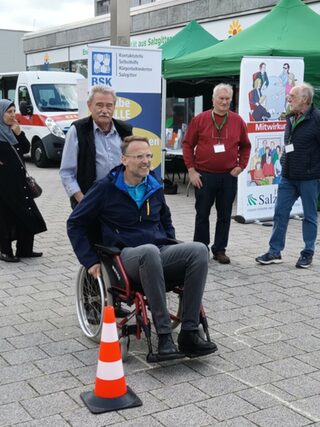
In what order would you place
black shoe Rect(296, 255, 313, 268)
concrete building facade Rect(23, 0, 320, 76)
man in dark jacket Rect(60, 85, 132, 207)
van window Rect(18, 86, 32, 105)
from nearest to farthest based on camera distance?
man in dark jacket Rect(60, 85, 132, 207), black shoe Rect(296, 255, 313, 268), van window Rect(18, 86, 32, 105), concrete building facade Rect(23, 0, 320, 76)

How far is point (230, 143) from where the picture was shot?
647cm

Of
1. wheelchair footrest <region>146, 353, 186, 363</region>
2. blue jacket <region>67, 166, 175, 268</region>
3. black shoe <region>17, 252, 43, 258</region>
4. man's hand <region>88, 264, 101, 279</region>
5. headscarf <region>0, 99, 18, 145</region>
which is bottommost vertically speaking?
black shoe <region>17, 252, 43, 258</region>

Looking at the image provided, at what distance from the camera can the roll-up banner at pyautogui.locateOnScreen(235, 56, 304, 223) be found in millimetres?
8531

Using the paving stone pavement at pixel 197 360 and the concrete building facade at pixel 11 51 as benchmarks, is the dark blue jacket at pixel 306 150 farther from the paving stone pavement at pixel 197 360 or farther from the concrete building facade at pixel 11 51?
the concrete building facade at pixel 11 51

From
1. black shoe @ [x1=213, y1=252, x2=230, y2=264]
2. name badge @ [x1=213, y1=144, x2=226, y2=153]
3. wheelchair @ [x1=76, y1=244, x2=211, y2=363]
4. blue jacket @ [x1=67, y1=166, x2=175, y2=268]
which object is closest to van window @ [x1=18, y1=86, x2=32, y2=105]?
name badge @ [x1=213, y1=144, x2=226, y2=153]

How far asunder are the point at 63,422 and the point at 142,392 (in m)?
0.54

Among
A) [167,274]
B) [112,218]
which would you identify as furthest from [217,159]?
[167,274]

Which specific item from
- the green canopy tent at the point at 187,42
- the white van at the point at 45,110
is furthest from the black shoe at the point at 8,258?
the white van at the point at 45,110

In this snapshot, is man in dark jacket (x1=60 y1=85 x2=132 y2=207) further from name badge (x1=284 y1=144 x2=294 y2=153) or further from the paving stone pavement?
name badge (x1=284 y1=144 x2=294 y2=153)

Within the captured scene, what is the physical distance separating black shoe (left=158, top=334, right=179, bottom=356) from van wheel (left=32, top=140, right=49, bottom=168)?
1270 centimetres

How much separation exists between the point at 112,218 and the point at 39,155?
12.5 metres

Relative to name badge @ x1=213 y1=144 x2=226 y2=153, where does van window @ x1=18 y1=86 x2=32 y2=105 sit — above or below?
above

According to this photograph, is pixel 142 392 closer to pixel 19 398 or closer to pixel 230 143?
pixel 19 398

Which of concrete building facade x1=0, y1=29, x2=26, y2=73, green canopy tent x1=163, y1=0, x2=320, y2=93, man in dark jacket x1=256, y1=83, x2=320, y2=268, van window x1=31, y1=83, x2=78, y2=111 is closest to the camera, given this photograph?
man in dark jacket x1=256, y1=83, x2=320, y2=268
